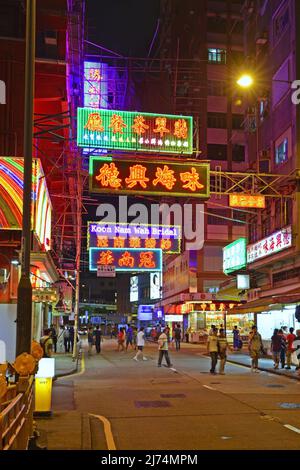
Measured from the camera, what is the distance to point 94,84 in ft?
99.5

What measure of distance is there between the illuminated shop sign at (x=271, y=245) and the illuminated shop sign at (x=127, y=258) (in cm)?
730

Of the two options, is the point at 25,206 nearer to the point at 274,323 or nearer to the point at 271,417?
the point at 271,417

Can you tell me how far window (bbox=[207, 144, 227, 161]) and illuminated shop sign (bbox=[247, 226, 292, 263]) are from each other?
29778 millimetres

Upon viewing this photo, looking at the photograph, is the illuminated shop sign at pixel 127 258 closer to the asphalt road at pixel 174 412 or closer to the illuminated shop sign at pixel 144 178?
the asphalt road at pixel 174 412

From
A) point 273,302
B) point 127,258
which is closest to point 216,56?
point 127,258

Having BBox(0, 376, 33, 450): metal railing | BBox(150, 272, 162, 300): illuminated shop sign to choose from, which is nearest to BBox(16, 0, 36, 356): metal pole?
BBox(0, 376, 33, 450): metal railing

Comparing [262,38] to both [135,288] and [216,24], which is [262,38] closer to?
[216,24]

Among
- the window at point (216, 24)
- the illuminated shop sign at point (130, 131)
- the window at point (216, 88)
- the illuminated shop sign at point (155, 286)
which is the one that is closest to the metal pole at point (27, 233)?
the illuminated shop sign at point (130, 131)

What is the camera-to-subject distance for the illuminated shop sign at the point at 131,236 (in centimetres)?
3700

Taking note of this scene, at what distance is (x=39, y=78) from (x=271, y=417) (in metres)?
14.6

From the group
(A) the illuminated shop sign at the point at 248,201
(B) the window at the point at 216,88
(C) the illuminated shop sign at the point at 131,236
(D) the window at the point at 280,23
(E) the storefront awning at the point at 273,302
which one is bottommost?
(E) the storefront awning at the point at 273,302

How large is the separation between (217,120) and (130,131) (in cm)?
4474

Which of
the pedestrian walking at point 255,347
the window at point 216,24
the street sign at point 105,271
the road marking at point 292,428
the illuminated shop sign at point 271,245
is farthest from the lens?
the window at point 216,24
